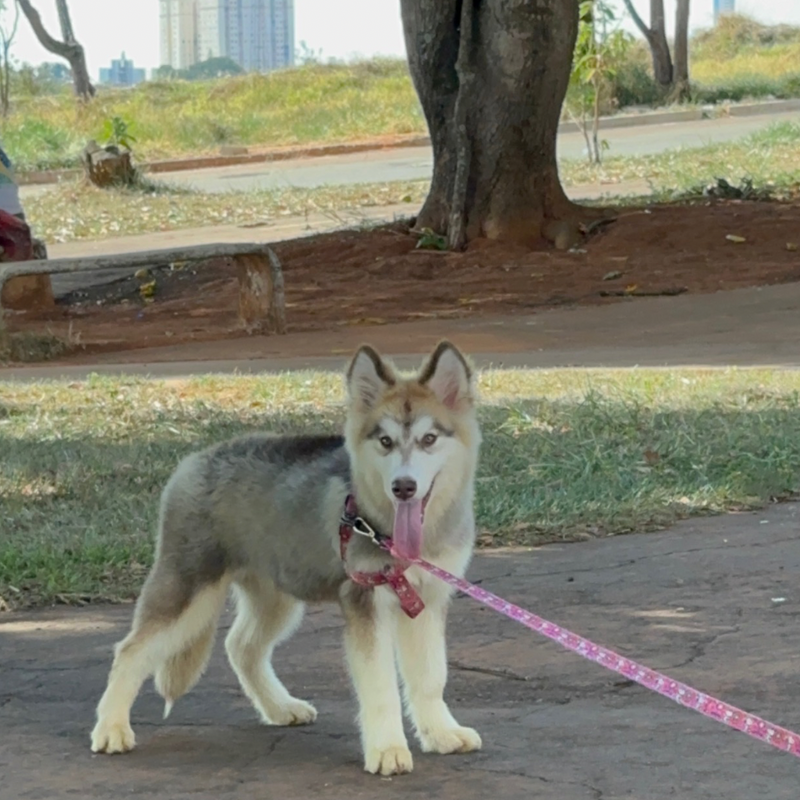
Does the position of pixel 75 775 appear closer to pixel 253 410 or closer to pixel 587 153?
pixel 253 410

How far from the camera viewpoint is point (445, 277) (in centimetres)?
1564

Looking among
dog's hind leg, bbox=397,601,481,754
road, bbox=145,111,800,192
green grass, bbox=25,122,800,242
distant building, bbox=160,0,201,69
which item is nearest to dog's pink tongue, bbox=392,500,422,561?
dog's hind leg, bbox=397,601,481,754

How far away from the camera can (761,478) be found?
739 centimetres

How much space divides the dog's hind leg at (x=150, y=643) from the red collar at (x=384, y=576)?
0.54 m

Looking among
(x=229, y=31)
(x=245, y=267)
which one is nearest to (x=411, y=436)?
(x=245, y=267)

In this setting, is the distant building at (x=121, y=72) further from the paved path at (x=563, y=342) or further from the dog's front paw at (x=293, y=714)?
the dog's front paw at (x=293, y=714)

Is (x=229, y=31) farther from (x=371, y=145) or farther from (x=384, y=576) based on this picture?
(x=384, y=576)

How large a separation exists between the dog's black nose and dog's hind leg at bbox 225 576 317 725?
0.84 metres

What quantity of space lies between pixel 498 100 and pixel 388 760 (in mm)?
12941

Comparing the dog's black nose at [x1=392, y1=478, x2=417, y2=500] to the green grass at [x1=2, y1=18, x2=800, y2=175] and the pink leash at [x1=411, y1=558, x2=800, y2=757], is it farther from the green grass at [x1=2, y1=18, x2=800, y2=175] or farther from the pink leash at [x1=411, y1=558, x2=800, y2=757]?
the green grass at [x1=2, y1=18, x2=800, y2=175]

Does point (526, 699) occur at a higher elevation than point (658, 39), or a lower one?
lower

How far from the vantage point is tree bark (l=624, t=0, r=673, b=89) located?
37.2 meters

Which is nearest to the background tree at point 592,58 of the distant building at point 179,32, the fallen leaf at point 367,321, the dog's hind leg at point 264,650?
the fallen leaf at point 367,321

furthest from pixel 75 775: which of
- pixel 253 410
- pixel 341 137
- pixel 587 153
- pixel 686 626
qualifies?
pixel 341 137
